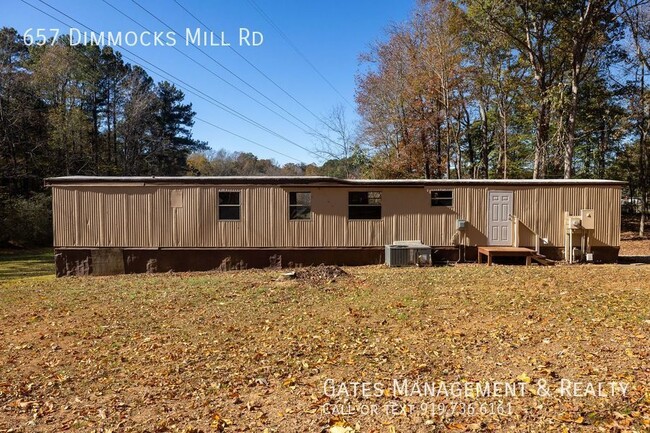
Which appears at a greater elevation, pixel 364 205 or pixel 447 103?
pixel 447 103

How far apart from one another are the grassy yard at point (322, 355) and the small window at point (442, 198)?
152 inches

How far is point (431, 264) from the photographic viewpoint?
36.2ft

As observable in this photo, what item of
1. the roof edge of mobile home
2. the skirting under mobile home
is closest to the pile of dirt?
the skirting under mobile home

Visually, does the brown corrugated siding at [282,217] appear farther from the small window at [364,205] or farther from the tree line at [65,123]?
the tree line at [65,123]

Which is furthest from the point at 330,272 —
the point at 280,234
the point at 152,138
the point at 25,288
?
the point at 152,138

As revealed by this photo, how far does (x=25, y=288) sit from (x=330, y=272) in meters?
7.62

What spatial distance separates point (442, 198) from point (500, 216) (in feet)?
5.78

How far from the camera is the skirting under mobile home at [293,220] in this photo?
1144cm

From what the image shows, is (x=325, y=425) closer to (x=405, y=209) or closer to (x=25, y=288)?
(x=405, y=209)

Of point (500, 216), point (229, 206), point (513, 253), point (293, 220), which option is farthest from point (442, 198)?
point (229, 206)

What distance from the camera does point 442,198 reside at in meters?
11.6

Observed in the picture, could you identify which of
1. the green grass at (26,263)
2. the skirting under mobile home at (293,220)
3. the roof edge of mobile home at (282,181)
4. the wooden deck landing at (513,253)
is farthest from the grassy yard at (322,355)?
the green grass at (26,263)

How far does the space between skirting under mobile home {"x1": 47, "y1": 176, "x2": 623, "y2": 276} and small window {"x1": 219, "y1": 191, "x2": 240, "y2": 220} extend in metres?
0.03

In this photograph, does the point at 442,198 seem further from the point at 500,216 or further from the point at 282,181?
the point at 282,181
